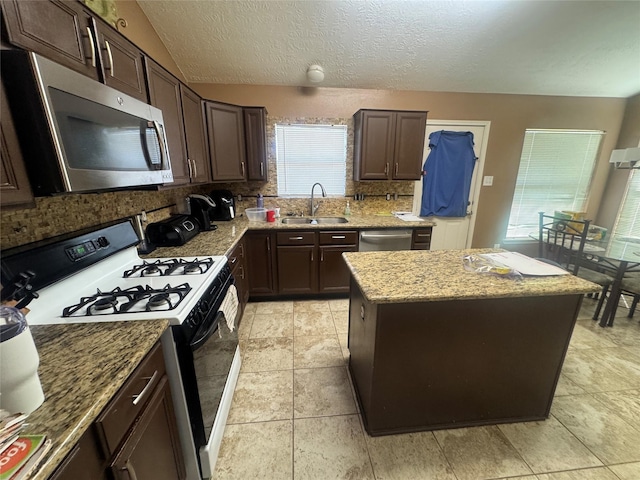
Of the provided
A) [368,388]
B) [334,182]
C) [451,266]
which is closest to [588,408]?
[451,266]

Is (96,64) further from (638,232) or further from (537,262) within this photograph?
(638,232)

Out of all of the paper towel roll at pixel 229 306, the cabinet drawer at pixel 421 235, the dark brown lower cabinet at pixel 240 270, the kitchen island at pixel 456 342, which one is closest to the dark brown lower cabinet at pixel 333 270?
the cabinet drawer at pixel 421 235

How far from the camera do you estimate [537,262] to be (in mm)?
1517

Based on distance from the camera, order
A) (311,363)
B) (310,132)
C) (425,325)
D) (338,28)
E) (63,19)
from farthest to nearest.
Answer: (310,132)
(338,28)
(311,363)
(425,325)
(63,19)

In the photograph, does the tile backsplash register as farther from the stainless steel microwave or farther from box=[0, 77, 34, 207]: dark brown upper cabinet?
the stainless steel microwave

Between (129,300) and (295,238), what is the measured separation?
1.76m

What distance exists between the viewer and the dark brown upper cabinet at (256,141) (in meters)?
2.76

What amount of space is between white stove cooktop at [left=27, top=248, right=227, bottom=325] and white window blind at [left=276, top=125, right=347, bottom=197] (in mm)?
2055

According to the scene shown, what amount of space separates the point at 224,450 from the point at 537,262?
211cm

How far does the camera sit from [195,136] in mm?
2252

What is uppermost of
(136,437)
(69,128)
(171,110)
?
(171,110)

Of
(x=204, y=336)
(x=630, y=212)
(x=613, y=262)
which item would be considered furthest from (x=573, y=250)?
(x=204, y=336)

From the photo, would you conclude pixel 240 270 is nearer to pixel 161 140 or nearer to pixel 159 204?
pixel 159 204

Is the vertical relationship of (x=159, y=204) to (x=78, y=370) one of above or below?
above
